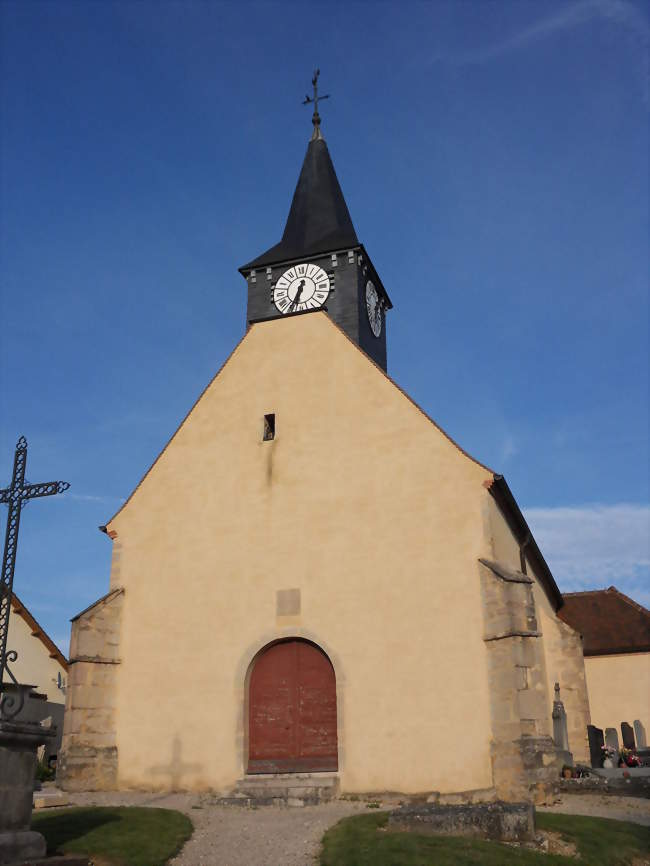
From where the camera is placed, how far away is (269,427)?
17922 mm

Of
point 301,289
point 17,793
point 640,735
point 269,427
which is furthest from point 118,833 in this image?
point 640,735

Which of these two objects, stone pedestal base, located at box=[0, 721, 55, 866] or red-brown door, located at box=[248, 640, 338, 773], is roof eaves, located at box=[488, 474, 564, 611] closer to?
red-brown door, located at box=[248, 640, 338, 773]

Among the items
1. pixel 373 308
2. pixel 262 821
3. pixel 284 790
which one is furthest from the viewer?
pixel 373 308

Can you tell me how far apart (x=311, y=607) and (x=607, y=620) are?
19.3 metres

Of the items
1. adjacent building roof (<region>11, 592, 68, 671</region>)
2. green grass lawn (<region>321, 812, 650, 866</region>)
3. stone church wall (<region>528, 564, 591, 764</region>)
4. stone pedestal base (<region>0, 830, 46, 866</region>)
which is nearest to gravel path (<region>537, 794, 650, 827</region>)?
green grass lawn (<region>321, 812, 650, 866</region>)

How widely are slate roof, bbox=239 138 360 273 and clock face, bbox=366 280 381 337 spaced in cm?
145

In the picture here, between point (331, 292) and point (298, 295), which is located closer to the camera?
point (331, 292)

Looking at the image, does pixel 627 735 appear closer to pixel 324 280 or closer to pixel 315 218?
pixel 324 280

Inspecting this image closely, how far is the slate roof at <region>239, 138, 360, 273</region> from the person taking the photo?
2188 cm

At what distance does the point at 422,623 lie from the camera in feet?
49.5

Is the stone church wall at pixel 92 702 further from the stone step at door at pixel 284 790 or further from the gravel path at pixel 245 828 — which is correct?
the stone step at door at pixel 284 790

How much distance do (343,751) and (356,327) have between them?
958cm

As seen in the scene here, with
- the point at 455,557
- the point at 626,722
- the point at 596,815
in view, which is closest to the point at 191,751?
the point at 455,557

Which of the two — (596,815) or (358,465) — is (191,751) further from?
(596,815)
